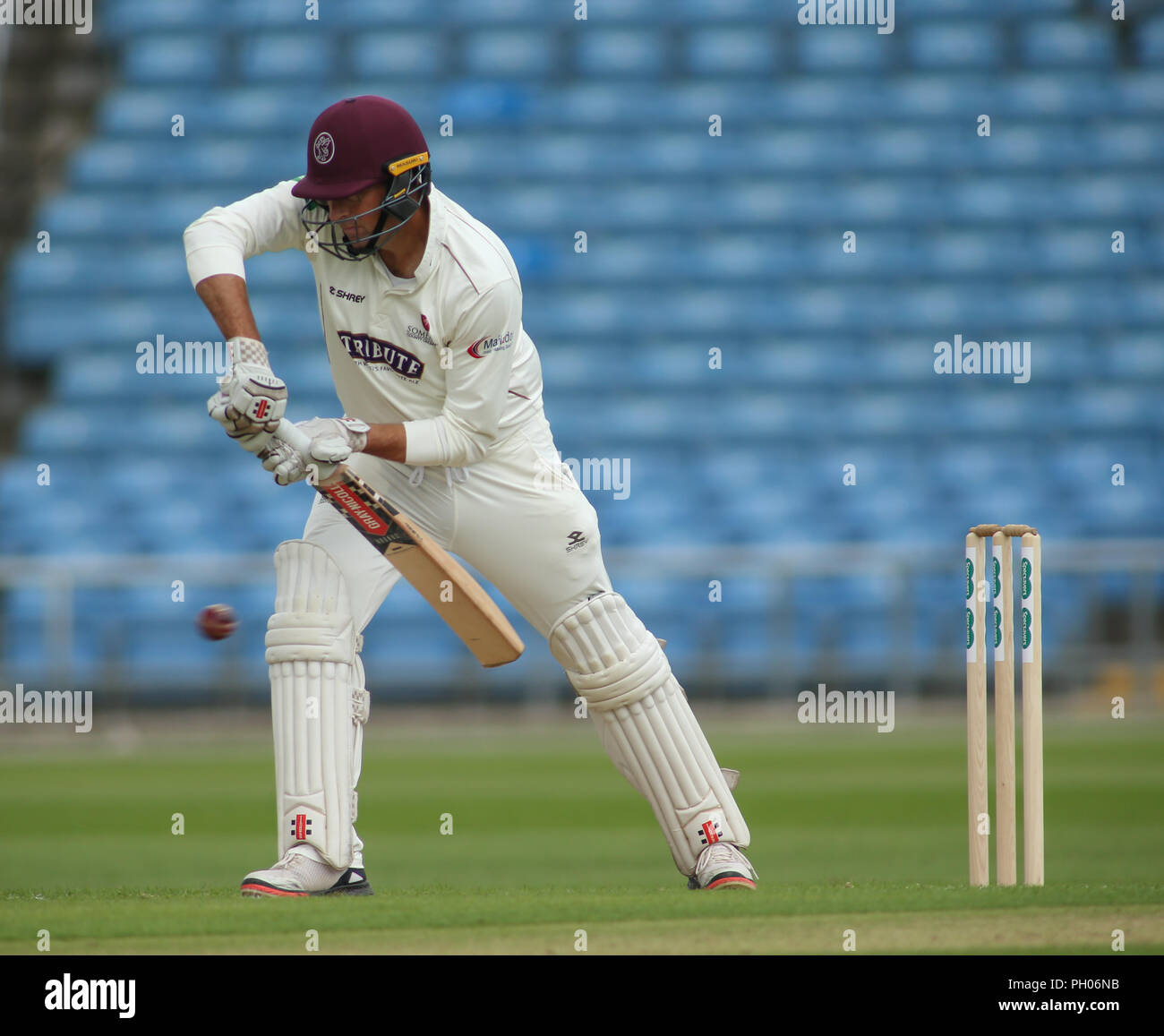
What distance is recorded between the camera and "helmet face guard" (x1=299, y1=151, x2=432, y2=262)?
3.40 metres

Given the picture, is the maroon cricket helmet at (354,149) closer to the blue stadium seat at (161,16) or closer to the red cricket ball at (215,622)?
the red cricket ball at (215,622)

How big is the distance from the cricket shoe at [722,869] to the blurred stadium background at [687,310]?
5244 mm

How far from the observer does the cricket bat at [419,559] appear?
3.47m

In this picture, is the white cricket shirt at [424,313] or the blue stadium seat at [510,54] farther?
the blue stadium seat at [510,54]

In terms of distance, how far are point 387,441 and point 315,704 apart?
56 cm

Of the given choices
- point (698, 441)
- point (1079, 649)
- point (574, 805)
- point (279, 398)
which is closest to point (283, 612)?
point (279, 398)

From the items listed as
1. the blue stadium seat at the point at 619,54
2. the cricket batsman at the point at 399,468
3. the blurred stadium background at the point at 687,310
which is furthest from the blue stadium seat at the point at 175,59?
the cricket batsman at the point at 399,468

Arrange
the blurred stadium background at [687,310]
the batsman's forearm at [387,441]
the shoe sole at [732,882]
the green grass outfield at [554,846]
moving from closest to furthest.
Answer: the green grass outfield at [554,846] < the batsman's forearm at [387,441] < the shoe sole at [732,882] < the blurred stadium background at [687,310]

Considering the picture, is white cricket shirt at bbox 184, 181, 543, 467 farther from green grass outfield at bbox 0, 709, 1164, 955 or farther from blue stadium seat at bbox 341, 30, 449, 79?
blue stadium seat at bbox 341, 30, 449, 79

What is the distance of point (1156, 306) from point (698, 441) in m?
3.29

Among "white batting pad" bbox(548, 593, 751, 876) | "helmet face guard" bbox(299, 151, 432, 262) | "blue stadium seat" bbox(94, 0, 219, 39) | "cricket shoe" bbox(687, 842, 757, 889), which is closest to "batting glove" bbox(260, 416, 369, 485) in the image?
"helmet face guard" bbox(299, 151, 432, 262)

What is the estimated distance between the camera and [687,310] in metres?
11.1

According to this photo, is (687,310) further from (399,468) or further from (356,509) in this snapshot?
(356,509)

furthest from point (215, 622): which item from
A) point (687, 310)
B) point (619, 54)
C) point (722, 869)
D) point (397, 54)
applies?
point (619, 54)
